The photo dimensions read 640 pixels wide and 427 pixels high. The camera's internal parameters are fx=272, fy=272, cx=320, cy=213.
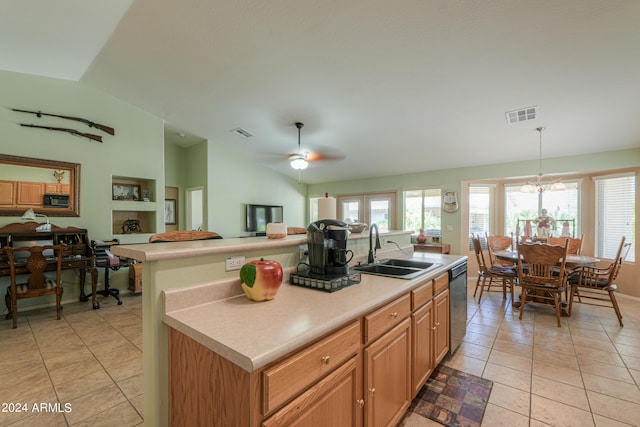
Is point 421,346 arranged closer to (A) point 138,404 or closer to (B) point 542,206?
(A) point 138,404

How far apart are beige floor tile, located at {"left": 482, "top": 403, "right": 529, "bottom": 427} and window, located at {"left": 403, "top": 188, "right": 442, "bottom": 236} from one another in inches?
175

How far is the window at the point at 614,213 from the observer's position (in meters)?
4.36

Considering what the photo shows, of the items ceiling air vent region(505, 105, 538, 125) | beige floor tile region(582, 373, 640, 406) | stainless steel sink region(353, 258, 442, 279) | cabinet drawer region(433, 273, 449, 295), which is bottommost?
beige floor tile region(582, 373, 640, 406)

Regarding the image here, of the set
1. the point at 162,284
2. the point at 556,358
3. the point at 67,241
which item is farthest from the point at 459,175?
the point at 67,241

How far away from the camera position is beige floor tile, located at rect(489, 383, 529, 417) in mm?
1873

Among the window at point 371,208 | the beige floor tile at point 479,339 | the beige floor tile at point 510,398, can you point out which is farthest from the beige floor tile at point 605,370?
the window at point 371,208

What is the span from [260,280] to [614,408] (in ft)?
8.43

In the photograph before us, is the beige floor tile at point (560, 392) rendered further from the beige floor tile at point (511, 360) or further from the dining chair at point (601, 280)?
the dining chair at point (601, 280)

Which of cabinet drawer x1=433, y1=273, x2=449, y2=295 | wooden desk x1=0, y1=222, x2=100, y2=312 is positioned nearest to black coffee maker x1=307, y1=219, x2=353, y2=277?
cabinet drawer x1=433, y1=273, x2=449, y2=295

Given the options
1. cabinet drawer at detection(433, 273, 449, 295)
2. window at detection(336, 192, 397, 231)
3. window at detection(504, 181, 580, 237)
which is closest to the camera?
cabinet drawer at detection(433, 273, 449, 295)

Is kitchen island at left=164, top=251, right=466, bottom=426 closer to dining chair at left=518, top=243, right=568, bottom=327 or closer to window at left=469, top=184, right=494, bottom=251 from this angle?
dining chair at left=518, top=243, right=568, bottom=327

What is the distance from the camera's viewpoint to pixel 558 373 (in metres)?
2.27

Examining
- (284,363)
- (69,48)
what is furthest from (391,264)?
(69,48)

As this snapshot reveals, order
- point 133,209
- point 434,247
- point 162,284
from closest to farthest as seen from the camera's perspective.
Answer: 1. point 162,284
2. point 133,209
3. point 434,247
